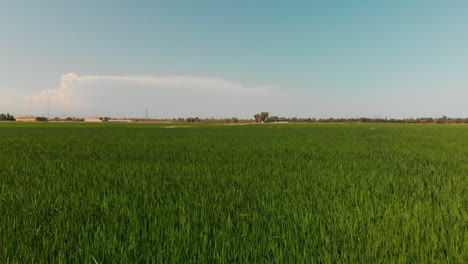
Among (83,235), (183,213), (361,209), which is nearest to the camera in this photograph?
(83,235)

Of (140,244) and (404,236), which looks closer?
(140,244)

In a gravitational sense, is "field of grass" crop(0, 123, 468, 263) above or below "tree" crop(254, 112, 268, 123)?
below

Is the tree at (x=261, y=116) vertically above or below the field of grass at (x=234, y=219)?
above

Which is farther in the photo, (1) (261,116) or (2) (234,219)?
(1) (261,116)

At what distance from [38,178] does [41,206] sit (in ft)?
7.53

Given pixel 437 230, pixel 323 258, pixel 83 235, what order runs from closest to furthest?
1. pixel 323 258
2. pixel 83 235
3. pixel 437 230

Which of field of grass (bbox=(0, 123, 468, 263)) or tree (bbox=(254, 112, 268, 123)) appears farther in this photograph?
tree (bbox=(254, 112, 268, 123))

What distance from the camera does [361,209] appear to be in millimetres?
3398

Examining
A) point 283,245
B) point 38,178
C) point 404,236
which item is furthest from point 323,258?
point 38,178

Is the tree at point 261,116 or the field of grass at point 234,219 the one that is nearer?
the field of grass at point 234,219

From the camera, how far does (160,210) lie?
10.7 ft

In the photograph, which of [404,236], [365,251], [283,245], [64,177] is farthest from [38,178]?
[404,236]

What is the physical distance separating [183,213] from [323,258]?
1.69m

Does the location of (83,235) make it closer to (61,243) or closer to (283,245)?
(61,243)
